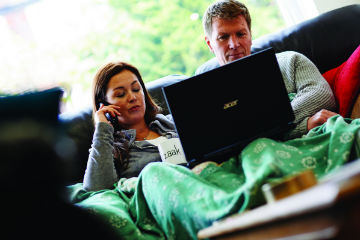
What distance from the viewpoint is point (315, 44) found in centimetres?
201

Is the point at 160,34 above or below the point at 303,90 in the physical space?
above

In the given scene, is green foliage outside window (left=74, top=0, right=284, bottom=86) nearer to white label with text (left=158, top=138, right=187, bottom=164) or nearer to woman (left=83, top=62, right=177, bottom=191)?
woman (left=83, top=62, right=177, bottom=191)

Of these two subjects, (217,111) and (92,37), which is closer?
(217,111)

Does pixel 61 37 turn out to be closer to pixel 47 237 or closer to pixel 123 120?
pixel 123 120

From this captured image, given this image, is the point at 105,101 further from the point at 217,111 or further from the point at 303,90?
the point at 303,90

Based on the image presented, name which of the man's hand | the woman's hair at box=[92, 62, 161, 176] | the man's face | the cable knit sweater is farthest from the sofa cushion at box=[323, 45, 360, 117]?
the woman's hair at box=[92, 62, 161, 176]

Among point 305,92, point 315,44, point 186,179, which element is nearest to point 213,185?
point 186,179

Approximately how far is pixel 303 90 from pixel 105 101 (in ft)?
2.90

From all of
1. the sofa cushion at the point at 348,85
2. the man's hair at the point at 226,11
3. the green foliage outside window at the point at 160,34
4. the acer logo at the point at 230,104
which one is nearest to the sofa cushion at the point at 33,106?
the acer logo at the point at 230,104

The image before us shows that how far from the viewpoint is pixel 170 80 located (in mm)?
2090

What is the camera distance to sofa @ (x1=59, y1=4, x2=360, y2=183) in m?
1.88

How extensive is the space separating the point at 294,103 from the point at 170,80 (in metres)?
0.75

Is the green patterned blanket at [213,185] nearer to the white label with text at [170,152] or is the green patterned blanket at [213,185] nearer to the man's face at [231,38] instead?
the white label with text at [170,152]

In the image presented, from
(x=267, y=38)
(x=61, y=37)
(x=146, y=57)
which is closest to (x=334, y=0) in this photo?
(x=267, y=38)
